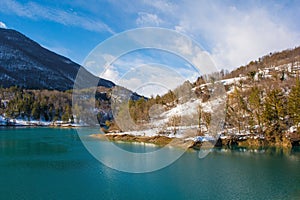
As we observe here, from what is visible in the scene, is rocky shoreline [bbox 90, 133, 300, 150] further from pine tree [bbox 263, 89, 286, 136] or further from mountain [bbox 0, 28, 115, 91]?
mountain [bbox 0, 28, 115, 91]

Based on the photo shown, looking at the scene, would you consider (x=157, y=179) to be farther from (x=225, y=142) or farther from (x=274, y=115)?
(x=274, y=115)

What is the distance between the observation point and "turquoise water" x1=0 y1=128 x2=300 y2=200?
47.7 ft

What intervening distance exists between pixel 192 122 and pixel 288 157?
18.1 metres

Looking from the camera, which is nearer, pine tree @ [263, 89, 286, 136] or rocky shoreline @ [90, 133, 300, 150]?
rocky shoreline @ [90, 133, 300, 150]

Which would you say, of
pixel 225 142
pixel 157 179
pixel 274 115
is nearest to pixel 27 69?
pixel 225 142

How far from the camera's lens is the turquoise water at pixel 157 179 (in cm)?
1455

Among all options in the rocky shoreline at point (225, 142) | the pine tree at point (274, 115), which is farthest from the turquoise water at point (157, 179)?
the pine tree at point (274, 115)

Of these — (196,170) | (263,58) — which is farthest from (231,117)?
(263,58)

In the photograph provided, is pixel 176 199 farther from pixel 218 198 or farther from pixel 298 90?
pixel 298 90

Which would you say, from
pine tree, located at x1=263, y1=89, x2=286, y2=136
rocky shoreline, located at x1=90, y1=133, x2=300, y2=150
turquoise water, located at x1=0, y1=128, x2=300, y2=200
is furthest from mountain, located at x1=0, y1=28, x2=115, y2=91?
turquoise water, located at x1=0, y1=128, x2=300, y2=200

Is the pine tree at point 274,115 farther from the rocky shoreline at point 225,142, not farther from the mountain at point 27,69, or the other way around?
the mountain at point 27,69

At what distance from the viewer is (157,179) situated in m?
17.7

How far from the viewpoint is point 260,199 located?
45.5ft

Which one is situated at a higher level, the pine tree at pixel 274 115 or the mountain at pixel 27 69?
the mountain at pixel 27 69
